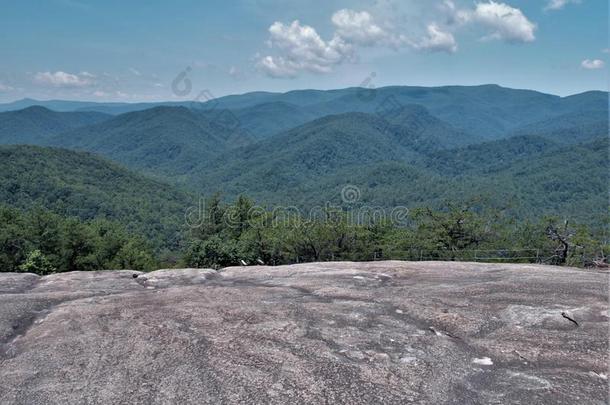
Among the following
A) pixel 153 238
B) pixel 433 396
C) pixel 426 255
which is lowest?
pixel 153 238

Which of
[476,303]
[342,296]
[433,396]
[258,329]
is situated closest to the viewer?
[433,396]

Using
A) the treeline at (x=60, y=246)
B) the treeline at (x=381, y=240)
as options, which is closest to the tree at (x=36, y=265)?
the treeline at (x=60, y=246)

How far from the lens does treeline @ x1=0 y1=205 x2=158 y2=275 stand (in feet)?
152

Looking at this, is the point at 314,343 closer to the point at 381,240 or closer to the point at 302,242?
the point at 302,242

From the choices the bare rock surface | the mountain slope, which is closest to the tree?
the bare rock surface

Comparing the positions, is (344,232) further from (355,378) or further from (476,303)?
(355,378)

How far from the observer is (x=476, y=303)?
12969 millimetres

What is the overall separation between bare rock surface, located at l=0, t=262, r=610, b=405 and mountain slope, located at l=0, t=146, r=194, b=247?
105 m

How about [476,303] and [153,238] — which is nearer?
[476,303]

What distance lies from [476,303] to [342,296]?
4.05 m

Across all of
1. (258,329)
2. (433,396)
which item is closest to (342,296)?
(258,329)

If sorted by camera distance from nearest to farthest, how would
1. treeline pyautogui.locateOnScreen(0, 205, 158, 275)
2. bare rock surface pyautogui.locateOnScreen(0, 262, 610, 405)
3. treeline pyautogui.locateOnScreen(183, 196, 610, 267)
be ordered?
bare rock surface pyautogui.locateOnScreen(0, 262, 610, 405), treeline pyautogui.locateOnScreen(183, 196, 610, 267), treeline pyautogui.locateOnScreen(0, 205, 158, 275)

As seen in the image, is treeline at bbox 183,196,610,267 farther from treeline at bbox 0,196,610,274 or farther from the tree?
the tree

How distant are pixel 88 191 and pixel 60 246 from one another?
10085cm
